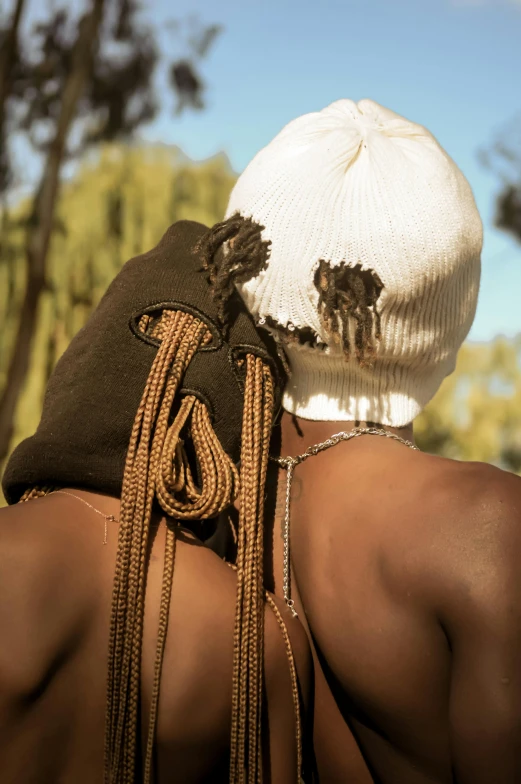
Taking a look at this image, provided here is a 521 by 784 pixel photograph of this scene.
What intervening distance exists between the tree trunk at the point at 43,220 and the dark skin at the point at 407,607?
15.8 ft

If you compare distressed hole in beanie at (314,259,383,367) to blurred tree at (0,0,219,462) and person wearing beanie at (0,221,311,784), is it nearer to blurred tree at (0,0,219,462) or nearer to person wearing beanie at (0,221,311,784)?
person wearing beanie at (0,221,311,784)

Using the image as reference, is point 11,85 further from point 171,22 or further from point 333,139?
point 333,139

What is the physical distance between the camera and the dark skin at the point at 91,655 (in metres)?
1.01

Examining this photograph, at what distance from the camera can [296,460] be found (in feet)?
4.36

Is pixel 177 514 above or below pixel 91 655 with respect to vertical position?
above

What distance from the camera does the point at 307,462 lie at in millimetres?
1316

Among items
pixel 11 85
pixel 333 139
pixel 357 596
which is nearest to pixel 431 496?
pixel 357 596

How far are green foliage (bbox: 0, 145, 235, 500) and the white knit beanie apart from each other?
561 cm

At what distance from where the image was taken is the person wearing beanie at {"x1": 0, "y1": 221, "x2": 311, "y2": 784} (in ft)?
3.39

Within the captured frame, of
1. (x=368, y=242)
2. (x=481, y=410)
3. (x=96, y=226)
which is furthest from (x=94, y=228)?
(x=368, y=242)

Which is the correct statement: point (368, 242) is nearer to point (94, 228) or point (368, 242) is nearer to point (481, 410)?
point (94, 228)

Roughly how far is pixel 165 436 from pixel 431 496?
0.39 metres

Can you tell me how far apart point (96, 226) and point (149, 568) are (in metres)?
6.40

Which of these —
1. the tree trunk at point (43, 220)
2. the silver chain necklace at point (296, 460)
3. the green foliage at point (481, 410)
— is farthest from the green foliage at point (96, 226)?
the silver chain necklace at point (296, 460)
